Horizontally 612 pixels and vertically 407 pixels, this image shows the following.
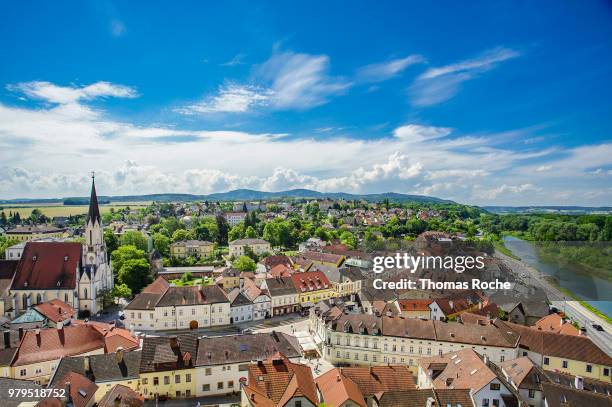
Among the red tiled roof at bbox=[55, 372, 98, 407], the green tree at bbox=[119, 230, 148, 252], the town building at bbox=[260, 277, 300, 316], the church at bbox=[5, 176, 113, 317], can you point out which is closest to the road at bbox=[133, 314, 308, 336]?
the town building at bbox=[260, 277, 300, 316]

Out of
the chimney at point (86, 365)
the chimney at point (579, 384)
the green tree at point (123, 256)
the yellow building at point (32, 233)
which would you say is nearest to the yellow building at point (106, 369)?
the chimney at point (86, 365)

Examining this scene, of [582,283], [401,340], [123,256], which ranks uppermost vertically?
[582,283]

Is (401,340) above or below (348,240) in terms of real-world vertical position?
below

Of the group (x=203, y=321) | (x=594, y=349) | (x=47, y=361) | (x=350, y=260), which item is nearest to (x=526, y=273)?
(x=350, y=260)

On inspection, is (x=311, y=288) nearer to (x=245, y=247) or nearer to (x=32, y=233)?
(x=245, y=247)

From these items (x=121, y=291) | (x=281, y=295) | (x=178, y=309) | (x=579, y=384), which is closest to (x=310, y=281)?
(x=281, y=295)

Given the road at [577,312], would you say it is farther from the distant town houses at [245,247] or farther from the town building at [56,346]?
the distant town houses at [245,247]

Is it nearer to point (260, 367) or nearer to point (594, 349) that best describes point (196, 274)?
point (260, 367)
